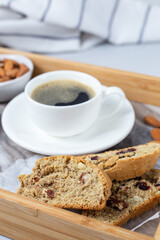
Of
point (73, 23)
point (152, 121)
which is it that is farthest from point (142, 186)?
point (73, 23)

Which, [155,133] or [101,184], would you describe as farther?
[155,133]

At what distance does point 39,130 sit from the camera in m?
1.34

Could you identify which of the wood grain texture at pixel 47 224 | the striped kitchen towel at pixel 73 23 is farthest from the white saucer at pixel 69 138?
the striped kitchen towel at pixel 73 23

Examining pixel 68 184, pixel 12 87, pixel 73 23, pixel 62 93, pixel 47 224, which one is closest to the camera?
pixel 47 224

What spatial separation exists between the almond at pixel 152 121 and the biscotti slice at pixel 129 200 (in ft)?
1.09

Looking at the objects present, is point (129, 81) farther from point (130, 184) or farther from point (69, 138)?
point (130, 184)

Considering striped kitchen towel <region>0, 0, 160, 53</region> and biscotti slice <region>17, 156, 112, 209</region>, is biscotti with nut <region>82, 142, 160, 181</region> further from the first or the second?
striped kitchen towel <region>0, 0, 160, 53</region>

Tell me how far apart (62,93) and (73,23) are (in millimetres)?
1020

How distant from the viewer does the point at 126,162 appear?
1.07m

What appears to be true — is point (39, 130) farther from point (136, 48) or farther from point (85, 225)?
point (136, 48)

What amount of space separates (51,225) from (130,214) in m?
0.23

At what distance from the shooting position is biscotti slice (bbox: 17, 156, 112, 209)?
0.98m

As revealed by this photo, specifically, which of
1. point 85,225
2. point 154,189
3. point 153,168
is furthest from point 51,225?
point 153,168

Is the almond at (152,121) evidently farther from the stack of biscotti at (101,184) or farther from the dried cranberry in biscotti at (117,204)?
the dried cranberry in biscotti at (117,204)
